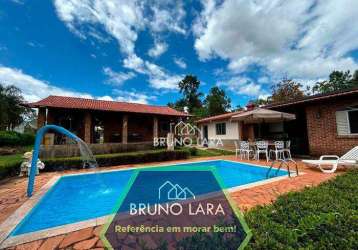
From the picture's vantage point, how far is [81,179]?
7812 millimetres

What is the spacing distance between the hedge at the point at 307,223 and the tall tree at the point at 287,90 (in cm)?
3022

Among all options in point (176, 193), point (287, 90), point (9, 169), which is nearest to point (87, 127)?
point (9, 169)

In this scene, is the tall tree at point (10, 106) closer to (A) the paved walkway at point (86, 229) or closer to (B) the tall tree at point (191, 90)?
(A) the paved walkway at point (86, 229)

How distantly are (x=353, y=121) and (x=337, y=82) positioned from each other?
140 feet

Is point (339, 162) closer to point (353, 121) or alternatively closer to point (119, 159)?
point (353, 121)

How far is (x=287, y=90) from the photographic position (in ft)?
95.8

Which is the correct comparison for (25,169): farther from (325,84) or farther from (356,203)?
(325,84)

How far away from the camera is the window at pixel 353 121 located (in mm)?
9117

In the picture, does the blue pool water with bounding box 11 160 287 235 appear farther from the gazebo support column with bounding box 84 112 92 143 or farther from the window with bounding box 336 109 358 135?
the gazebo support column with bounding box 84 112 92 143

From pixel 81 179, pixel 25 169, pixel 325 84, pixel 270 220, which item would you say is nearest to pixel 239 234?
pixel 270 220

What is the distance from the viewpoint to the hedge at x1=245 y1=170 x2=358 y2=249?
6.09 feet

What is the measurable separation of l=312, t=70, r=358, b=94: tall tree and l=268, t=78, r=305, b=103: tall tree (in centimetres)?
934

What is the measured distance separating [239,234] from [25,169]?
930 cm

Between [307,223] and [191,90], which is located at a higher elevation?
[191,90]
